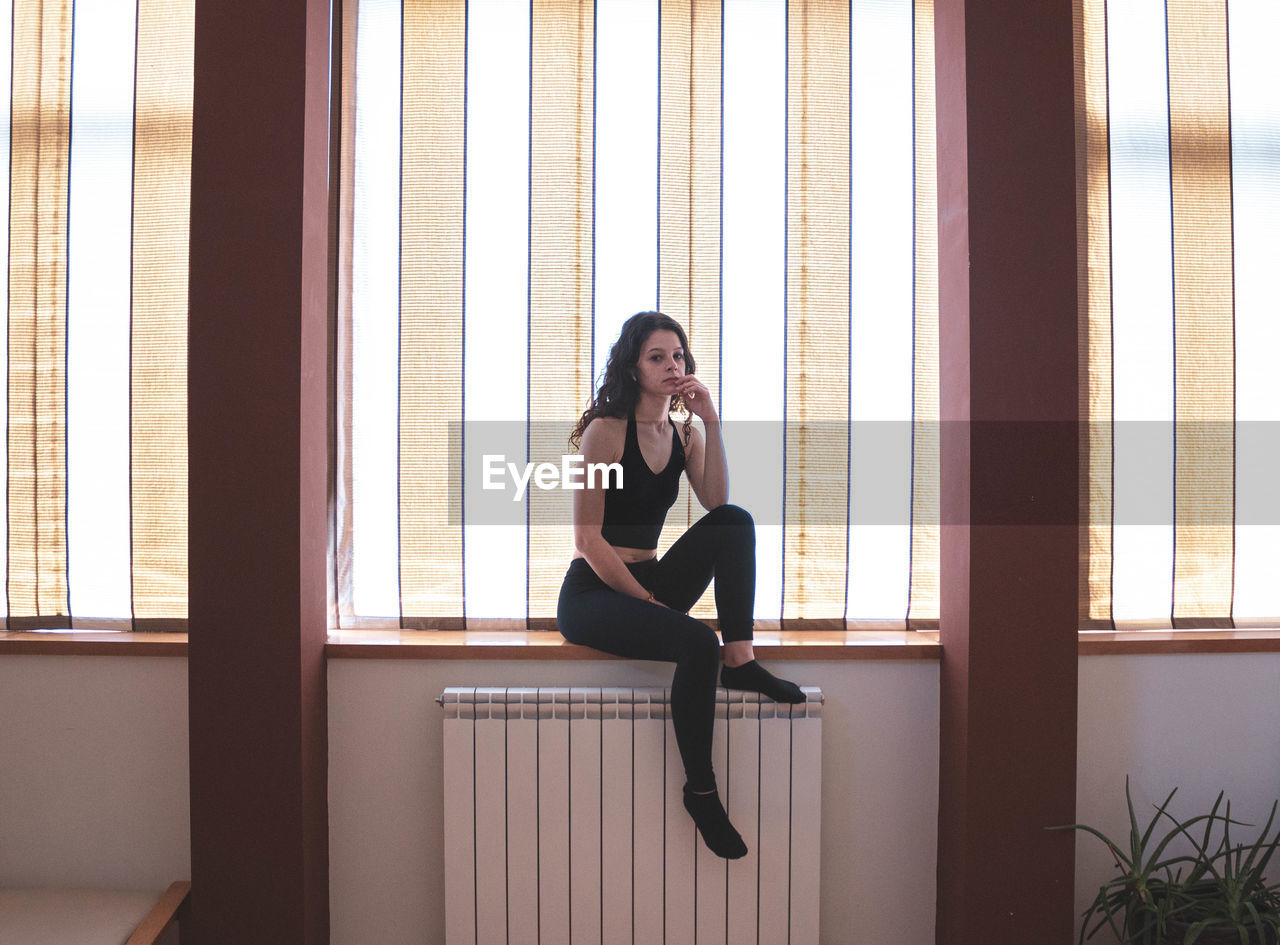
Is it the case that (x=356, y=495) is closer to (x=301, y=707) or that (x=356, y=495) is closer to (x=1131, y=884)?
(x=301, y=707)

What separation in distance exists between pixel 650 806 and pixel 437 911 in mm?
633

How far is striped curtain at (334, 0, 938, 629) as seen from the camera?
1988mm

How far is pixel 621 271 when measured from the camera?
2.00 m

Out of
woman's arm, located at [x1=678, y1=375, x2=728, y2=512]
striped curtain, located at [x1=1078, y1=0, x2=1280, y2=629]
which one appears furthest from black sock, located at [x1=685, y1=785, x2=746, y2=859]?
striped curtain, located at [x1=1078, y1=0, x2=1280, y2=629]

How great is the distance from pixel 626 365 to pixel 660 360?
8cm

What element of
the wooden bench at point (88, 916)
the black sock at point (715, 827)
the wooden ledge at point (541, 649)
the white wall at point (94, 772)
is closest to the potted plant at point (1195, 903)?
the wooden ledge at point (541, 649)

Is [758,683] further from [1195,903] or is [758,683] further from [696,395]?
[1195,903]

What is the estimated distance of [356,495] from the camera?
2.00m

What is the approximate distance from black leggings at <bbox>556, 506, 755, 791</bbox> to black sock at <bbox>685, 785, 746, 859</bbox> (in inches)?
1.3

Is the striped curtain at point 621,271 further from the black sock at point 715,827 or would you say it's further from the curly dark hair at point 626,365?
the black sock at point 715,827

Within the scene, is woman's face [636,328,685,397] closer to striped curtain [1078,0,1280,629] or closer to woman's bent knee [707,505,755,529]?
woman's bent knee [707,505,755,529]

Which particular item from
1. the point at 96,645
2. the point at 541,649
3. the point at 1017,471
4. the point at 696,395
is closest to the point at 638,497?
the point at 696,395

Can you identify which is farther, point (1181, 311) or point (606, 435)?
point (1181, 311)

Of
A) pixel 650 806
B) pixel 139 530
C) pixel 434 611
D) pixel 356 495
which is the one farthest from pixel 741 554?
pixel 139 530
